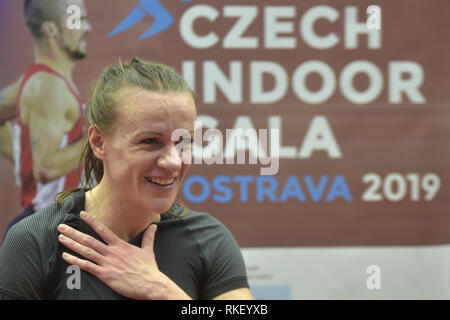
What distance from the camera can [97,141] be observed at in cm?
124

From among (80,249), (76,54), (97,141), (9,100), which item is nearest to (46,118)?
(9,100)

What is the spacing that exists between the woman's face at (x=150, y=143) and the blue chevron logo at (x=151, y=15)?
1113 mm

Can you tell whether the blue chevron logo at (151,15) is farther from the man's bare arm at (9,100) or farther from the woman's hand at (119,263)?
the woman's hand at (119,263)

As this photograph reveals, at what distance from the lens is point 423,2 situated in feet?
7.52

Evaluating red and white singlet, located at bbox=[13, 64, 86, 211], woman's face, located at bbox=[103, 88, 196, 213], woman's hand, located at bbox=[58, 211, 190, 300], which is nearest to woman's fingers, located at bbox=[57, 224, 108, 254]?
woman's hand, located at bbox=[58, 211, 190, 300]

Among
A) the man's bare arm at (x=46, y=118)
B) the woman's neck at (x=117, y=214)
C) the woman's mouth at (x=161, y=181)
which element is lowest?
the woman's neck at (x=117, y=214)

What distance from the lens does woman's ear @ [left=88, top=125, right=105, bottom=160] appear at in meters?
1.22

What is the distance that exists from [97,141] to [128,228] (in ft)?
0.70

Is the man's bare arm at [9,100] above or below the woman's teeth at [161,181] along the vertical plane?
above

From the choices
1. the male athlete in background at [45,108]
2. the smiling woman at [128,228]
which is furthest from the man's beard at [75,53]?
the smiling woman at [128,228]

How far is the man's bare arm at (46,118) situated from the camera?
2199mm

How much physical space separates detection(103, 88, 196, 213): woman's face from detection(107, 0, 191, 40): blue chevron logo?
1113 millimetres

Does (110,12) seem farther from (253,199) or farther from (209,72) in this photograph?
(253,199)

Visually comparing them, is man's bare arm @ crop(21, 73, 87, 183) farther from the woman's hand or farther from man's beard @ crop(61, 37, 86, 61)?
the woman's hand
